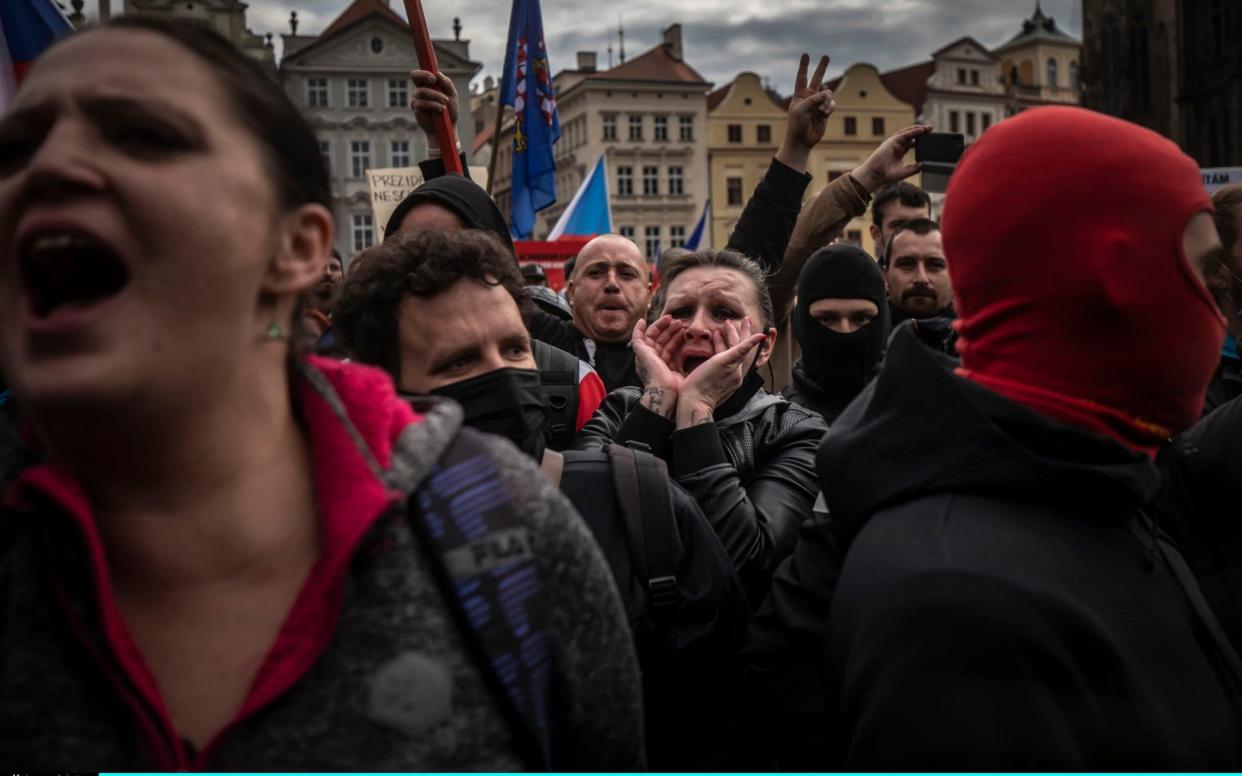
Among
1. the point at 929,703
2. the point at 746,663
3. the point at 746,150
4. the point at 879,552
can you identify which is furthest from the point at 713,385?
the point at 746,150

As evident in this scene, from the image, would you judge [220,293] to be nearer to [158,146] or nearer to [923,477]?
[158,146]

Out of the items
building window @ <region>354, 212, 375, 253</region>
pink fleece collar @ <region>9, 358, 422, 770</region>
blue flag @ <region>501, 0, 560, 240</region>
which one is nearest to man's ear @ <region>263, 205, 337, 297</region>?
pink fleece collar @ <region>9, 358, 422, 770</region>

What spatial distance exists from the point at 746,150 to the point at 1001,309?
66.6 meters

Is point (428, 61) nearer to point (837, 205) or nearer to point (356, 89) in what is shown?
point (837, 205)

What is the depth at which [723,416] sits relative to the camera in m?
3.54

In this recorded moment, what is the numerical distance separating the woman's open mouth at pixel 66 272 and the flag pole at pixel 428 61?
10.9 ft

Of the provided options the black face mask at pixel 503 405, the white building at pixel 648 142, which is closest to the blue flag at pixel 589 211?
the black face mask at pixel 503 405

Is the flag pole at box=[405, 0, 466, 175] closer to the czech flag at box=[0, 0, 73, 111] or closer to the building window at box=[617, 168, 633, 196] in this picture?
the czech flag at box=[0, 0, 73, 111]

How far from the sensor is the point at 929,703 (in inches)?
64.0

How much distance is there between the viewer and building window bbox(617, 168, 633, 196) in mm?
66625

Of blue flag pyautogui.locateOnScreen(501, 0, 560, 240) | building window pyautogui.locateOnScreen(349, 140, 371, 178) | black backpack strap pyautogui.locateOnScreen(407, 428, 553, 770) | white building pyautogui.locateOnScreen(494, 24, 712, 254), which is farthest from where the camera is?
white building pyautogui.locateOnScreen(494, 24, 712, 254)

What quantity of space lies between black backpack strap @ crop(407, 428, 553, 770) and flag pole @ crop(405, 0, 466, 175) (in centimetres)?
324

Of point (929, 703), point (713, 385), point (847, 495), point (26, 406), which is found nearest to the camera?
point (26, 406)

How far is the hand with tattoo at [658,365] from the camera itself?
3344mm
